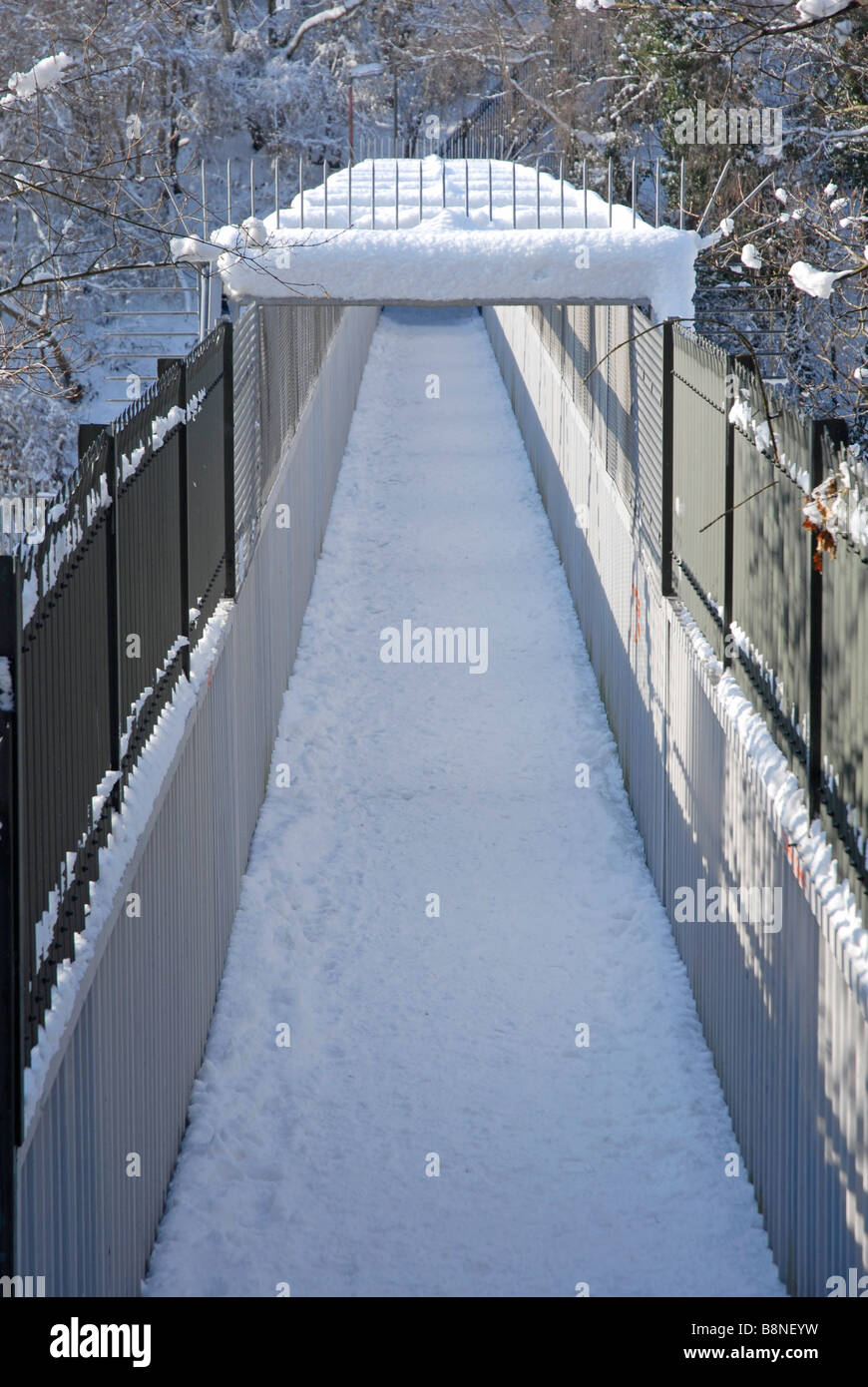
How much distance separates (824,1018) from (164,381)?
391 cm

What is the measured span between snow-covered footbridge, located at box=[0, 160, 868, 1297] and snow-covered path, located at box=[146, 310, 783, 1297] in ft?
0.08

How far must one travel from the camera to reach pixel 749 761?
650 cm

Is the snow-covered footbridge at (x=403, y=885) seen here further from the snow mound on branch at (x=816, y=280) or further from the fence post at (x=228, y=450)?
the snow mound on branch at (x=816, y=280)

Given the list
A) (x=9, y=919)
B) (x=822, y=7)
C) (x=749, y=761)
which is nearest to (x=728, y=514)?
(x=749, y=761)

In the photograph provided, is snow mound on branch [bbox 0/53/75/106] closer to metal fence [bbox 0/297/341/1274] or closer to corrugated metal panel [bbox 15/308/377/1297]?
metal fence [bbox 0/297/341/1274]

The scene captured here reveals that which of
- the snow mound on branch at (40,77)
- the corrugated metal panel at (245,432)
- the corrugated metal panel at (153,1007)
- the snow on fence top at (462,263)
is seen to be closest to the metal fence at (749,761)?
the snow on fence top at (462,263)

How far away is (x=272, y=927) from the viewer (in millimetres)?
8750

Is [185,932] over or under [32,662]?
under

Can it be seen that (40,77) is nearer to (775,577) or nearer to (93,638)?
(93,638)

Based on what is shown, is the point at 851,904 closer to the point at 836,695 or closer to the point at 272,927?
the point at 836,695

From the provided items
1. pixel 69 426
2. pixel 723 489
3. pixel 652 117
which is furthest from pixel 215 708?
pixel 652 117

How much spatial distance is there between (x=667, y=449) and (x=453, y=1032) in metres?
3.41

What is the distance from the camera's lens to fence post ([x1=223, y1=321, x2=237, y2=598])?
9.03 metres

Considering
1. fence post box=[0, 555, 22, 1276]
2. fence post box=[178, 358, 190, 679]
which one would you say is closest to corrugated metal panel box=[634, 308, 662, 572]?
fence post box=[178, 358, 190, 679]
